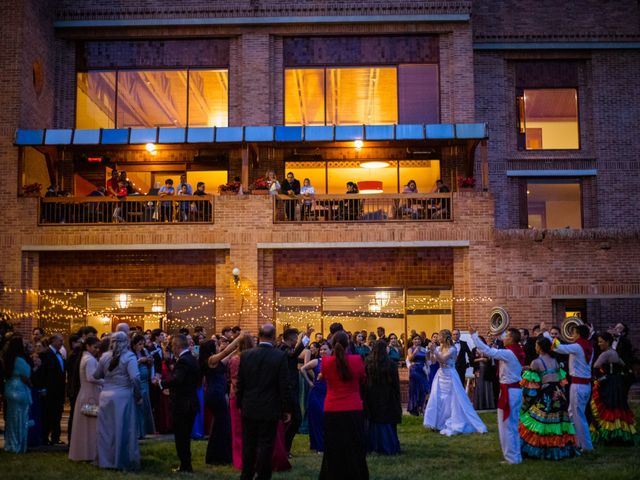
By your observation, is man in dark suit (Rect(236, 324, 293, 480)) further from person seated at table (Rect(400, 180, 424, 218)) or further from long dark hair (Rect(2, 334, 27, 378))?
person seated at table (Rect(400, 180, 424, 218))

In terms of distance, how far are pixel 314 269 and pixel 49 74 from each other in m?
10.5

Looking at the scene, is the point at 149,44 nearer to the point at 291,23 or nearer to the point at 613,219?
the point at 291,23

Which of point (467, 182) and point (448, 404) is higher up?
point (467, 182)

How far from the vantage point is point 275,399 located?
33.2ft

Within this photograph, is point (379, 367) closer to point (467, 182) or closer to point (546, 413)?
point (546, 413)

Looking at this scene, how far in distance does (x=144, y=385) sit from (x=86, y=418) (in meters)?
3.67

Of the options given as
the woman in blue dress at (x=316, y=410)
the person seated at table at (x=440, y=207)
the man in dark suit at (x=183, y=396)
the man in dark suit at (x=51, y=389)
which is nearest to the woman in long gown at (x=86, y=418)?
the man in dark suit at (x=183, y=396)

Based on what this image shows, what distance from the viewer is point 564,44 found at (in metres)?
28.7

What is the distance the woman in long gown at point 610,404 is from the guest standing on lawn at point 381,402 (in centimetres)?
367

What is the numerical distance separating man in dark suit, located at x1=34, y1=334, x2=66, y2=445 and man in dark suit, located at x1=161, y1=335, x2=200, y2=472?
407 cm

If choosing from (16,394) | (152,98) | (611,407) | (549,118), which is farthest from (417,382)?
(152,98)

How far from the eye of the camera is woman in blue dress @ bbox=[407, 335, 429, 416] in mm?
20359

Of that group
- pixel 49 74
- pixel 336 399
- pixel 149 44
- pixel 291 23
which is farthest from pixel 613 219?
pixel 336 399

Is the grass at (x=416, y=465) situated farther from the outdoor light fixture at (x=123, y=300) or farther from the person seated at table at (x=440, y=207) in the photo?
the outdoor light fixture at (x=123, y=300)
